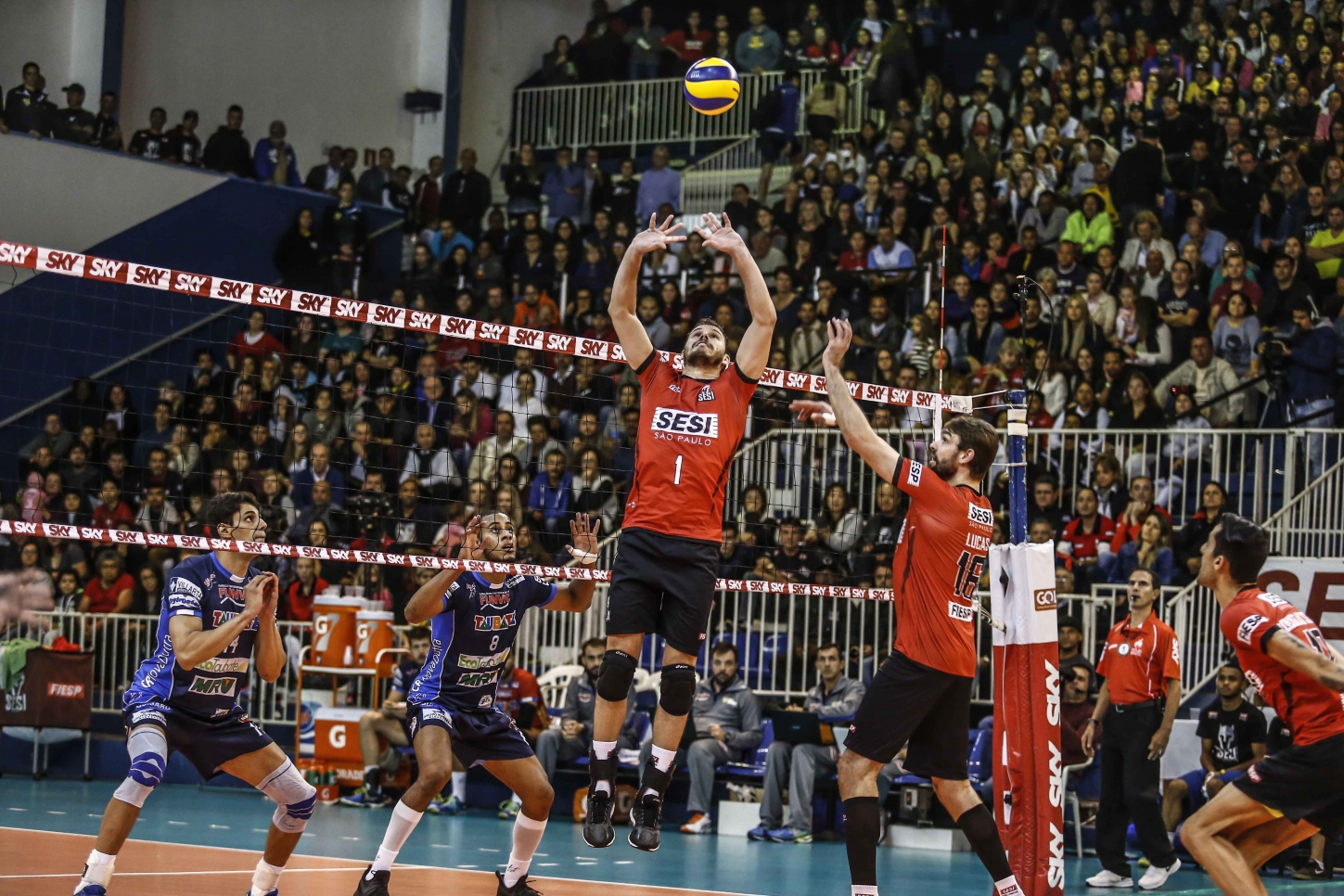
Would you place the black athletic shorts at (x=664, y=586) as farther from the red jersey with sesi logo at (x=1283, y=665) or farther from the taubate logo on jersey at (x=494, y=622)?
the red jersey with sesi logo at (x=1283, y=665)

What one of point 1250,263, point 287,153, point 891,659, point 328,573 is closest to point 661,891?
point 891,659

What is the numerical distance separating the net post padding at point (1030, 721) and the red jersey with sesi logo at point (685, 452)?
1.89m

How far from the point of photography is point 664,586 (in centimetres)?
788

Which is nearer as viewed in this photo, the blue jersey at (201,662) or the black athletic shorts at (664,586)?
the black athletic shorts at (664,586)

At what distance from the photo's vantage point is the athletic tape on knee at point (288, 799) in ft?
28.0

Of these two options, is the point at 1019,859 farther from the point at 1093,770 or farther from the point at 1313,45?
the point at 1313,45

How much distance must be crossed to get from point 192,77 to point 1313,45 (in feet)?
51.5

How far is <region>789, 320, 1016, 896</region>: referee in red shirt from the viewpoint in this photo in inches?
318

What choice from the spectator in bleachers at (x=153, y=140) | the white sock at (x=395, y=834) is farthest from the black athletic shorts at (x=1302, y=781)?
the spectator in bleachers at (x=153, y=140)

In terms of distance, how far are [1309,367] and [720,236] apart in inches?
371

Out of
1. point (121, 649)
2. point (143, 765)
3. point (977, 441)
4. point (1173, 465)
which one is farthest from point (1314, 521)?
point (121, 649)

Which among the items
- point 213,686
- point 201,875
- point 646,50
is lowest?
point 201,875

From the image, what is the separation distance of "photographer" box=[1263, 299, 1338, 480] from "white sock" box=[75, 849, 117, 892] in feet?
38.6

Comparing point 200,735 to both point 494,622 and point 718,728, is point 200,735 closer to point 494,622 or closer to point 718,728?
point 494,622
